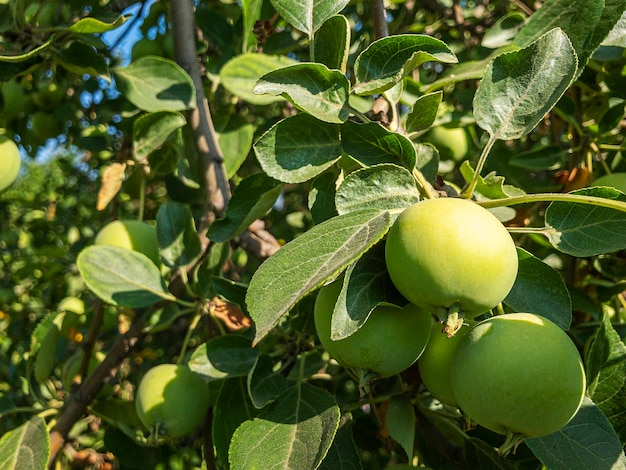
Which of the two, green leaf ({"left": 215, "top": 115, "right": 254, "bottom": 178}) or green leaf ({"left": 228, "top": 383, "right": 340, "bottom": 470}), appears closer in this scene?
green leaf ({"left": 228, "top": 383, "right": 340, "bottom": 470})

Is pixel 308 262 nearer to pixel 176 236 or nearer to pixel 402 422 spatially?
pixel 402 422

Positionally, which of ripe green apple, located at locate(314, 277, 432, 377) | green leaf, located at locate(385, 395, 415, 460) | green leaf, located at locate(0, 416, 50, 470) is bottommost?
green leaf, located at locate(0, 416, 50, 470)

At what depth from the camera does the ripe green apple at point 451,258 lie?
64cm

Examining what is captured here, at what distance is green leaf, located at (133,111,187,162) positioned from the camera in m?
1.28

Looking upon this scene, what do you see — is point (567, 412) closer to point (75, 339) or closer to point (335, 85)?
point (335, 85)

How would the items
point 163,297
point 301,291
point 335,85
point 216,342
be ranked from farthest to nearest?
point 163,297 → point 216,342 → point 335,85 → point 301,291

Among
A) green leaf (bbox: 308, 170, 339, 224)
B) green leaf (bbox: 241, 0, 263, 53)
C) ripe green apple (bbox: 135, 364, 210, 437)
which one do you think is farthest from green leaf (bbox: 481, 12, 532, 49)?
ripe green apple (bbox: 135, 364, 210, 437)

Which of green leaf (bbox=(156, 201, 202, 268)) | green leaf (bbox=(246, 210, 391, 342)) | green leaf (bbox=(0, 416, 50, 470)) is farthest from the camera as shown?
green leaf (bbox=(156, 201, 202, 268))

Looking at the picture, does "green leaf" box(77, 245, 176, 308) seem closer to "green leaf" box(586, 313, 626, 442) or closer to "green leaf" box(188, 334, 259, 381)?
"green leaf" box(188, 334, 259, 381)

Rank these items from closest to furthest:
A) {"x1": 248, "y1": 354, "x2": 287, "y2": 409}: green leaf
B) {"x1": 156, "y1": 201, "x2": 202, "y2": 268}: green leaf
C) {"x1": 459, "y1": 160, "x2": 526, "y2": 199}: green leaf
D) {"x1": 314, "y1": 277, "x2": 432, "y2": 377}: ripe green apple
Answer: {"x1": 314, "y1": 277, "x2": 432, "y2": 377}: ripe green apple
{"x1": 459, "y1": 160, "x2": 526, "y2": 199}: green leaf
{"x1": 248, "y1": 354, "x2": 287, "y2": 409}: green leaf
{"x1": 156, "y1": 201, "x2": 202, "y2": 268}: green leaf

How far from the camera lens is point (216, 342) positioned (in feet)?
3.45

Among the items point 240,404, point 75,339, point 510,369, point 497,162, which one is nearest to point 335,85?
point 510,369

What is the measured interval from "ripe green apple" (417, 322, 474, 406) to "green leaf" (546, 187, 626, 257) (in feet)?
0.56

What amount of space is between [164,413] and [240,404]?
0.48ft
